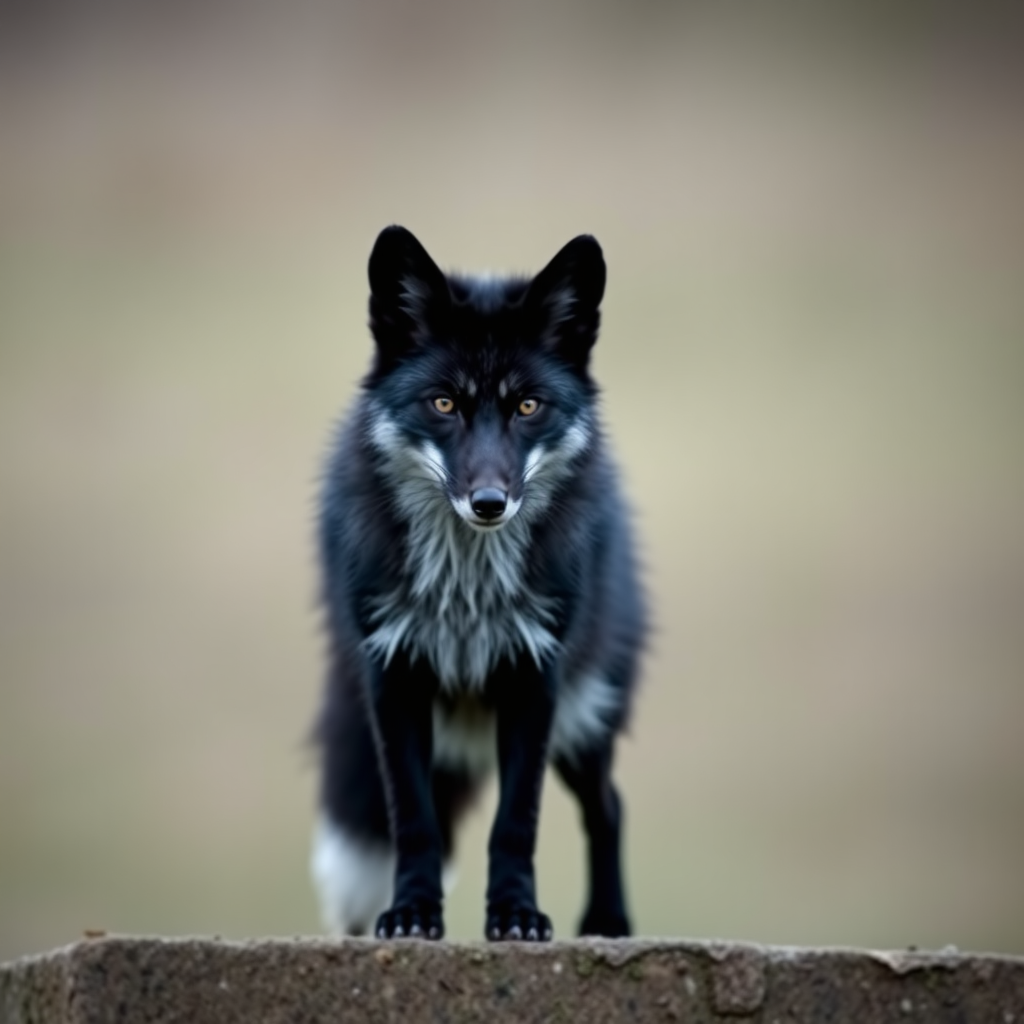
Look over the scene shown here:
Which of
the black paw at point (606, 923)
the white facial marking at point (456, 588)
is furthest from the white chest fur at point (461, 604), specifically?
the black paw at point (606, 923)

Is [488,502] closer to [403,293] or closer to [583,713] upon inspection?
[403,293]

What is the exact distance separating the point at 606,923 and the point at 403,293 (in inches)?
66.5

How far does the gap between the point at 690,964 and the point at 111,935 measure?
3.27ft

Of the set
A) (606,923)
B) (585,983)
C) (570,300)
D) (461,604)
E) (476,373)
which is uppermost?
(570,300)

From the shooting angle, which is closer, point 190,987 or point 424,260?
point 190,987

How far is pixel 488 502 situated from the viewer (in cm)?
394

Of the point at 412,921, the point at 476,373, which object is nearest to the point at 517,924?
the point at 412,921

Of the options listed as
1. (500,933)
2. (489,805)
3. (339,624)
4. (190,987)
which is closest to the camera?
(190,987)

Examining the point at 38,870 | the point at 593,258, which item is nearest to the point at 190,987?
the point at 593,258

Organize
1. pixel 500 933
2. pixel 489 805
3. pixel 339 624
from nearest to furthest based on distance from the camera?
1. pixel 500 933
2. pixel 339 624
3. pixel 489 805

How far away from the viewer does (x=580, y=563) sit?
4.35 metres

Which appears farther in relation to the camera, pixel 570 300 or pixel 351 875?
pixel 351 875

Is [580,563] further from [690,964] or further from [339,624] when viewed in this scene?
[690,964]

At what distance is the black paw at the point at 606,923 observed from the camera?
15.7ft
